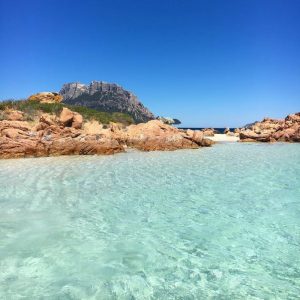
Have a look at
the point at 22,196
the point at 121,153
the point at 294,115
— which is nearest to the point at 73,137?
the point at 121,153

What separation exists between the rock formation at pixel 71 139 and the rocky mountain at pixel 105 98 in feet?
181

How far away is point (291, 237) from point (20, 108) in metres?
33.0

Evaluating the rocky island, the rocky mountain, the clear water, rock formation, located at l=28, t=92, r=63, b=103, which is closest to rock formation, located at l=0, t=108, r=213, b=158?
Result: the rocky island

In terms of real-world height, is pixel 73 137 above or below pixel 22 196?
above

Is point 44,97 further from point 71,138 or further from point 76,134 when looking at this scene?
point 71,138

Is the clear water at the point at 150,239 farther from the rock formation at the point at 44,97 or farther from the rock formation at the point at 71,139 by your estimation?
the rock formation at the point at 44,97

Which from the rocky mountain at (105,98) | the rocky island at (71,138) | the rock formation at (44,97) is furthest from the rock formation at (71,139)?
the rocky mountain at (105,98)

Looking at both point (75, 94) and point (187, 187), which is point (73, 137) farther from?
point (75, 94)

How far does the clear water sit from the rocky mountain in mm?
73604

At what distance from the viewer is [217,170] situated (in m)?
15.5

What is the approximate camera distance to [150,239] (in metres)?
6.57

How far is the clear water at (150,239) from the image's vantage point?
4.76 m

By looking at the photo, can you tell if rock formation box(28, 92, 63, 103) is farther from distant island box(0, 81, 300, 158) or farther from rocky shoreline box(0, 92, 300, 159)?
rocky shoreline box(0, 92, 300, 159)

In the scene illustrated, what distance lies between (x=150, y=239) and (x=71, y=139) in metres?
17.4
